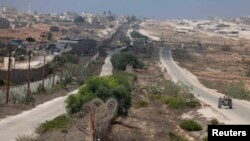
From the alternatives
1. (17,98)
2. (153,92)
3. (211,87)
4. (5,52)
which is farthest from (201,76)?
(17,98)

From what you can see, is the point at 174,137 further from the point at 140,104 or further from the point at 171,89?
the point at 171,89

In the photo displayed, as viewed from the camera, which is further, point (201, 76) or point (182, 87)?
point (201, 76)

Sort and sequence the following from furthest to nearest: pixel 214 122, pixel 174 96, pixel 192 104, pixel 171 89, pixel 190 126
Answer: pixel 171 89 → pixel 174 96 → pixel 192 104 → pixel 214 122 → pixel 190 126

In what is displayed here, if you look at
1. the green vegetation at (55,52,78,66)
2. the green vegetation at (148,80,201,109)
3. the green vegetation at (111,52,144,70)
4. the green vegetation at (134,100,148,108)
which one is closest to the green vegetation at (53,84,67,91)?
the green vegetation at (148,80,201,109)

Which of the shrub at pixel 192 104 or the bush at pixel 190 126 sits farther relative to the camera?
the shrub at pixel 192 104

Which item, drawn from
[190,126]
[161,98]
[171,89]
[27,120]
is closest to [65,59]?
[171,89]

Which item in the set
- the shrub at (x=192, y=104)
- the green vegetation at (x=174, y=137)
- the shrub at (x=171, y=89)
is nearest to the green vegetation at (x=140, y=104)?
the shrub at (x=192, y=104)

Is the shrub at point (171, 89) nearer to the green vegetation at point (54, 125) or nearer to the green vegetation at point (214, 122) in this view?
the green vegetation at point (214, 122)

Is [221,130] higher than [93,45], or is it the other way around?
[221,130]

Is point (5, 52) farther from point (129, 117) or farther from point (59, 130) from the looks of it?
point (59, 130)
